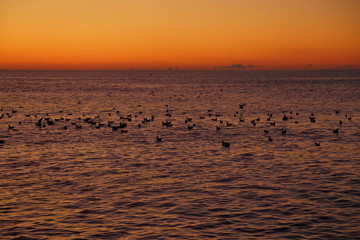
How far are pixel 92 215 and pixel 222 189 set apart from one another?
6.89 m

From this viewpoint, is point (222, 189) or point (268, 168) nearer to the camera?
point (222, 189)

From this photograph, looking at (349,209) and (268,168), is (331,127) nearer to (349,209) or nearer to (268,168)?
(268,168)

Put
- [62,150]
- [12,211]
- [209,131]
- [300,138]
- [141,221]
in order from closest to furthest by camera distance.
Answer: [141,221] → [12,211] → [62,150] → [300,138] → [209,131]

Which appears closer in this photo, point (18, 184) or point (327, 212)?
point (327, 212)

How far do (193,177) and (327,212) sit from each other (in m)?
7.97

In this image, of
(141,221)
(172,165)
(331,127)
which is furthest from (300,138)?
(141,221)

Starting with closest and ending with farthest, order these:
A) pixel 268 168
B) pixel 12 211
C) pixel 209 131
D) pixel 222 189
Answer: pixel 12 211
pixel 222 189
pixel 268 168
pixel 209 131

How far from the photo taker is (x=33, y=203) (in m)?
18.0

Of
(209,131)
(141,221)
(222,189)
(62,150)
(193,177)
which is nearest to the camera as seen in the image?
(141,221)

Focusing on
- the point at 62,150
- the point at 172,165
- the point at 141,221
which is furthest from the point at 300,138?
the point at 141,221

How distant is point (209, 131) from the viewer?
40.4 m

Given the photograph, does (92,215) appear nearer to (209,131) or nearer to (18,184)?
(18,184)

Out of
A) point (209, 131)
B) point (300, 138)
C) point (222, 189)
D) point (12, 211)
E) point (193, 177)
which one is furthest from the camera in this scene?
point (209, 131)

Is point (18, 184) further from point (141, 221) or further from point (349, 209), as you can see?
point (349, 209)
